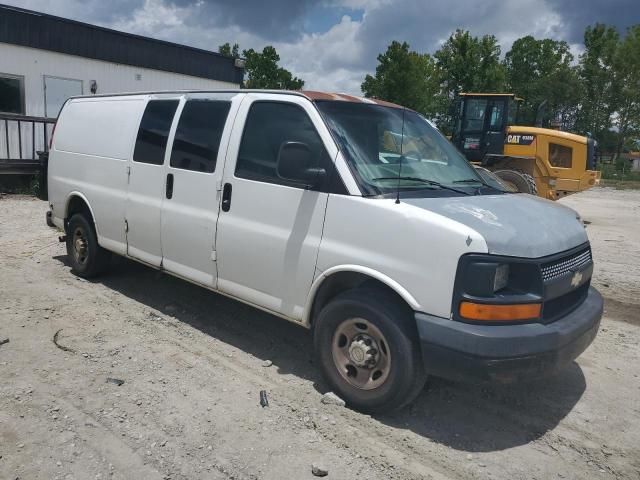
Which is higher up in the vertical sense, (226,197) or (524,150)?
(524,150)

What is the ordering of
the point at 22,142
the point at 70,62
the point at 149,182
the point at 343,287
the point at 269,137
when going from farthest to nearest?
the point at 70,62 → the point at 22,142 → the point at 149,182 → the point at 269,137 → the point at 343,287

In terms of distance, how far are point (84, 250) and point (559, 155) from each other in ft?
39.7

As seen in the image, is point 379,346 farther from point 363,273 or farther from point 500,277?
point 500,277

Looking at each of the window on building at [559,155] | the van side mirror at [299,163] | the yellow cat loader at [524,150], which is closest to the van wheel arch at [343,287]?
the van side mirror at [299,163]

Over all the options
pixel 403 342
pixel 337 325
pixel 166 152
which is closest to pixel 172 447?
pixel 337 325

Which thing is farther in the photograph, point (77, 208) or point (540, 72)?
point (540, 72)

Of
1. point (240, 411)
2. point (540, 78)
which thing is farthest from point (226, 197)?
point (540, 78)

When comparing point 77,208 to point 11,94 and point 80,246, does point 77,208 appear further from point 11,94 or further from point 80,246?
point 11,94

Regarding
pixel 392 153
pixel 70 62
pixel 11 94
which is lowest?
pixel 392 153

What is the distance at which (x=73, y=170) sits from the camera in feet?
20.7

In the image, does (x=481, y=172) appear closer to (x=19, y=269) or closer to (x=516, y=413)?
(x=516, y=413)

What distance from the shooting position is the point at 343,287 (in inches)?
153

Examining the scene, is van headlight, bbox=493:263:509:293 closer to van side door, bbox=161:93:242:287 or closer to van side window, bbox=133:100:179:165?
van side door, bbox=161:93:242:287

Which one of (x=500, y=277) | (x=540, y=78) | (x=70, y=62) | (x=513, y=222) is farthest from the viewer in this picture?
(x=540, y=78)
